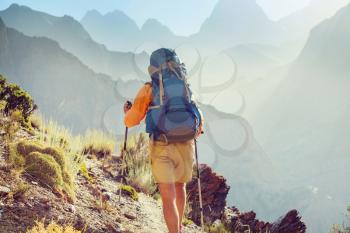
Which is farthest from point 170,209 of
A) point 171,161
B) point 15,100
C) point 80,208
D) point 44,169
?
point 15,100

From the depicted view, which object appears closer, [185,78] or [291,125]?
[185,78]

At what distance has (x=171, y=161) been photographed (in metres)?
4.50

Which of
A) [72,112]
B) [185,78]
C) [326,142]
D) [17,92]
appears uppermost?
[326,142]

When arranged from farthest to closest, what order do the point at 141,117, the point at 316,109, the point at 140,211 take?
the point at 316,109
the point at 140,211
the point at 141,117

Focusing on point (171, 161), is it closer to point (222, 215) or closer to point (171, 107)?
point (171, 107)

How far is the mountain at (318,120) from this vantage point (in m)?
136

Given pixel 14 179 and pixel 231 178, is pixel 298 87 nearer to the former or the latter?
pixel 231 178

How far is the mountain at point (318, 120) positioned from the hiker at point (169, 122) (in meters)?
123

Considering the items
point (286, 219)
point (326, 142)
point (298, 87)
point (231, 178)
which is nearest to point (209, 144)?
point (231, 178)

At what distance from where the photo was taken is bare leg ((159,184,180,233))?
423 centimetres

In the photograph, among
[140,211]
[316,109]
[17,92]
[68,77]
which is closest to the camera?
[140,211]

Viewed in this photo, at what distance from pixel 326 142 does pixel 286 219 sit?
151 meters

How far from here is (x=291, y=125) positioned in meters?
182

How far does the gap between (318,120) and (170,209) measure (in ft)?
542
